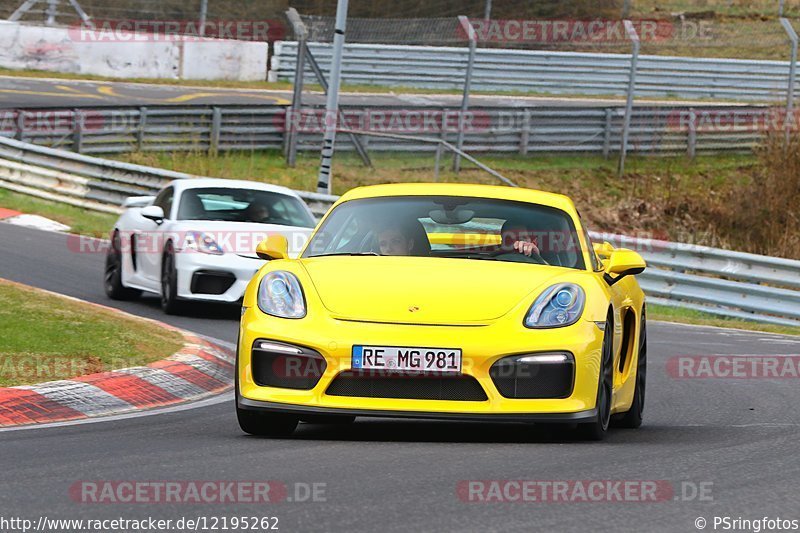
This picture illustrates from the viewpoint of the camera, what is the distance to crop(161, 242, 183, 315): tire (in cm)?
1394

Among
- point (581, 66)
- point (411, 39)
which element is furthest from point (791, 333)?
point (581, 66)

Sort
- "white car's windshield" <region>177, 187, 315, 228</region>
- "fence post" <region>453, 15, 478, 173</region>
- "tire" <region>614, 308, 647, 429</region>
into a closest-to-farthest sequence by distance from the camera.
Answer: "tire" <region>614, 308, 647, 429</region>, "white car's windshield" <region>177, 187, 315, 228</region>, "fence post" <region>453, 15, 478, 173</region>

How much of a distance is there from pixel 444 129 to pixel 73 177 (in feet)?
24.4

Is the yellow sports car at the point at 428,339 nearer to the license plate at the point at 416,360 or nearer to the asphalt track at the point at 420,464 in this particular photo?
the license plate at the point at 416,360

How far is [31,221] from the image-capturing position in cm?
2097

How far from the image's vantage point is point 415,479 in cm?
588

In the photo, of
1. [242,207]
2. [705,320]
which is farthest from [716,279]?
[242,207]

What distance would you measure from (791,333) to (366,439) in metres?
10.9

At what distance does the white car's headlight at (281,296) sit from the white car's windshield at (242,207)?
7298mm

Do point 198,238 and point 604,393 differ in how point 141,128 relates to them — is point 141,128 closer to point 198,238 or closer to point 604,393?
point 198,238

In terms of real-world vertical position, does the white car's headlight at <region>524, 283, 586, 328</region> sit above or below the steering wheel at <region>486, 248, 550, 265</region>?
below

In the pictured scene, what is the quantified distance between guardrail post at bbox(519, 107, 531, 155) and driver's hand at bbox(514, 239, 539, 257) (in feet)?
71.2

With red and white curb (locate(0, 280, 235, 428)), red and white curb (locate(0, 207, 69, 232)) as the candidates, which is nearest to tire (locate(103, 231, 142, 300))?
red and white curb (locate(0, 280, 235, 428))

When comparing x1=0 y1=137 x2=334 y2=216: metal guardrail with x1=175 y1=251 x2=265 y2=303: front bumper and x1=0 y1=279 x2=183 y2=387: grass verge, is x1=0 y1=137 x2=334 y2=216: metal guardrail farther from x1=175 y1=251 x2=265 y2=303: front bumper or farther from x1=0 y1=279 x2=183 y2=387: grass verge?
x1=0 y1=279 x2=183 y2=387: grass verge
